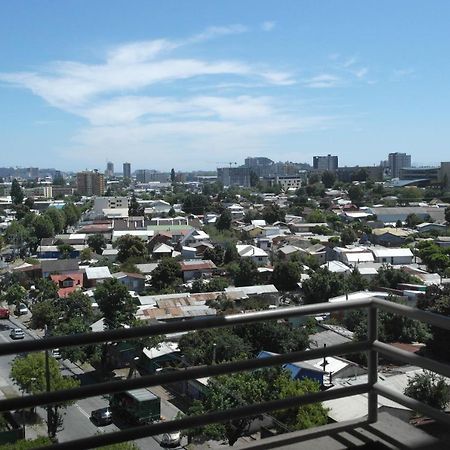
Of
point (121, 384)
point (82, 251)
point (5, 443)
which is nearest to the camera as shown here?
point (121, 384)

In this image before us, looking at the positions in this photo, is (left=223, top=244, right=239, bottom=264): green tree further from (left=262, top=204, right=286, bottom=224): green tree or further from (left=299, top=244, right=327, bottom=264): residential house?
(left=262, top=204, right=286, bottom=224): green tree

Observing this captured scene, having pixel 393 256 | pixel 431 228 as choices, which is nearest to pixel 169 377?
pixel 393 256

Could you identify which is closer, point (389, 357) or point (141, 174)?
point (389, 357)

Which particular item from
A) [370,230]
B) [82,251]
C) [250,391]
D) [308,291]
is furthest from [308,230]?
[250,391]

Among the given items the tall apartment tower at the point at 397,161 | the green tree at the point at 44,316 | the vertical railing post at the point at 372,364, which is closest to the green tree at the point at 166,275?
the green tree at the point at 44,316

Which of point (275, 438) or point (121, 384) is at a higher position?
point (121, 384)

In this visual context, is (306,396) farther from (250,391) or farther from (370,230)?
(370,230)
